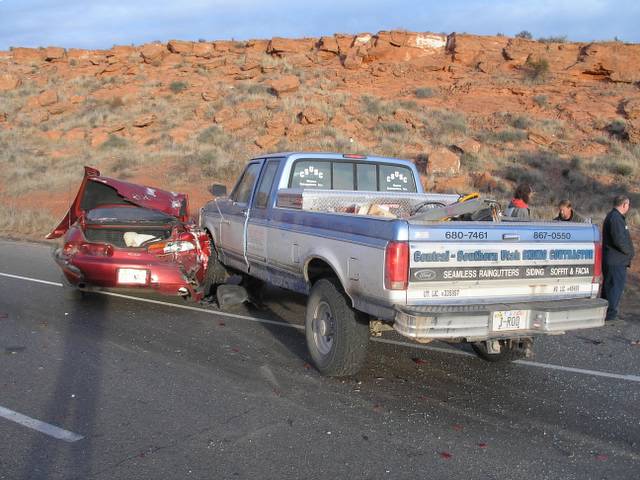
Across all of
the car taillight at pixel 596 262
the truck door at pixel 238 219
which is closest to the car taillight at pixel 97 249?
the truck door at pixel 238 219

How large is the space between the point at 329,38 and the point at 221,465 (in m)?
44.2

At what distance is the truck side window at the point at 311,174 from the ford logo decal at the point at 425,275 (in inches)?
105

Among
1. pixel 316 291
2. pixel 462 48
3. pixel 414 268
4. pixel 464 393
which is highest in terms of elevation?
pixel 462 48

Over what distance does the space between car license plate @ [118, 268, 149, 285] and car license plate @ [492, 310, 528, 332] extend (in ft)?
15.0

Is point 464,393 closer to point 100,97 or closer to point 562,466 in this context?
point 562,466

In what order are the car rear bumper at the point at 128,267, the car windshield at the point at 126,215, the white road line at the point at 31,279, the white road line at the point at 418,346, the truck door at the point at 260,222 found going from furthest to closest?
the white road line at the point at 31,279
the car windshield at the point at 126,215
the car rear bumper at the point at 128,267
the truck door at the point at 260,222
the white road line at the point at 418,346

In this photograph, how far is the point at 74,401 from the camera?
4988 millimetres

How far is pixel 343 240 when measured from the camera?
538cm

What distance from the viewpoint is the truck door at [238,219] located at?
304 inches

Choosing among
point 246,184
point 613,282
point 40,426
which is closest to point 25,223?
point 246,184

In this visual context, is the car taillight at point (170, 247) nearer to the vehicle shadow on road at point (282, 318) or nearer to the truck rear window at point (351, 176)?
the vehicle shadow on road at point (282, 318)

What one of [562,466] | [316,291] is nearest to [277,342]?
[316,291]

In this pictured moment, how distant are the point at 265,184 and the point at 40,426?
376 centimetres

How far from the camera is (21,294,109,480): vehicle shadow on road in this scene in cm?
391
